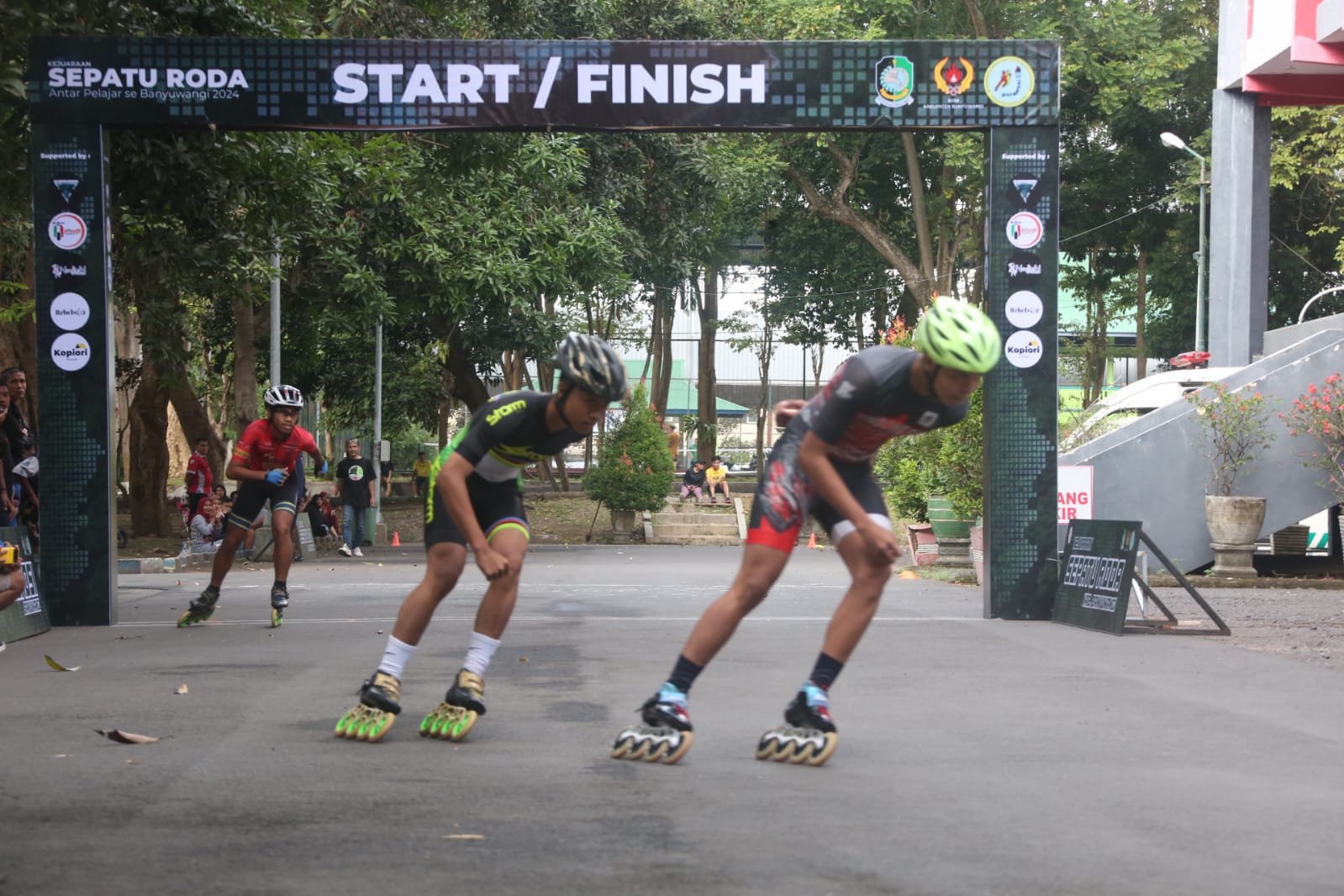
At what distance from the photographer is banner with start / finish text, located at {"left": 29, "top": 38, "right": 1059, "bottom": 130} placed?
11867 mm

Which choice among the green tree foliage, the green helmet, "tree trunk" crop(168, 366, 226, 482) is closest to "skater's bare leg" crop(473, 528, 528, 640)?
the green helmet

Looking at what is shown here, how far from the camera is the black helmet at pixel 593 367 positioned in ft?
19.9

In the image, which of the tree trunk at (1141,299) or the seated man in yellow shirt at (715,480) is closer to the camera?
the seated man in yellow shirt at (715,480)

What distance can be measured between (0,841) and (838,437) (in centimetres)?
322

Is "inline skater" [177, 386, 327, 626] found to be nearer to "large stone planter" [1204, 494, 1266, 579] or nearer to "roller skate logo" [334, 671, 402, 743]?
"roller skate logo" [334, 671, 402, 743]

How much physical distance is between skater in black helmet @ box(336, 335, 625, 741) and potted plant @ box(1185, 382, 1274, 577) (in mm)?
13788

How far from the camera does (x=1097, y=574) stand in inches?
459

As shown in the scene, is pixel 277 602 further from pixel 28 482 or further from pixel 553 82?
pixel 553 82

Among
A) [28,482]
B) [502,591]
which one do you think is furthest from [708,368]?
[502,591]

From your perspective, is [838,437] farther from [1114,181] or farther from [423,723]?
[1114,181]

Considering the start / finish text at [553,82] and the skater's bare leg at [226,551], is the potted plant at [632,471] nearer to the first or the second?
the start / finish text at [553,82]

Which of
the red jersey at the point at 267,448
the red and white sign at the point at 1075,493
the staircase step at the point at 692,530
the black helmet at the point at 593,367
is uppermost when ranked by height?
the black helmet at the point at 593,367

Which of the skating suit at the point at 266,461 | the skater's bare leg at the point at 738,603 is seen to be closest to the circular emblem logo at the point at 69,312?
the skating suit at the point at 266,461

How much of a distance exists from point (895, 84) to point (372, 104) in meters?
4.06
